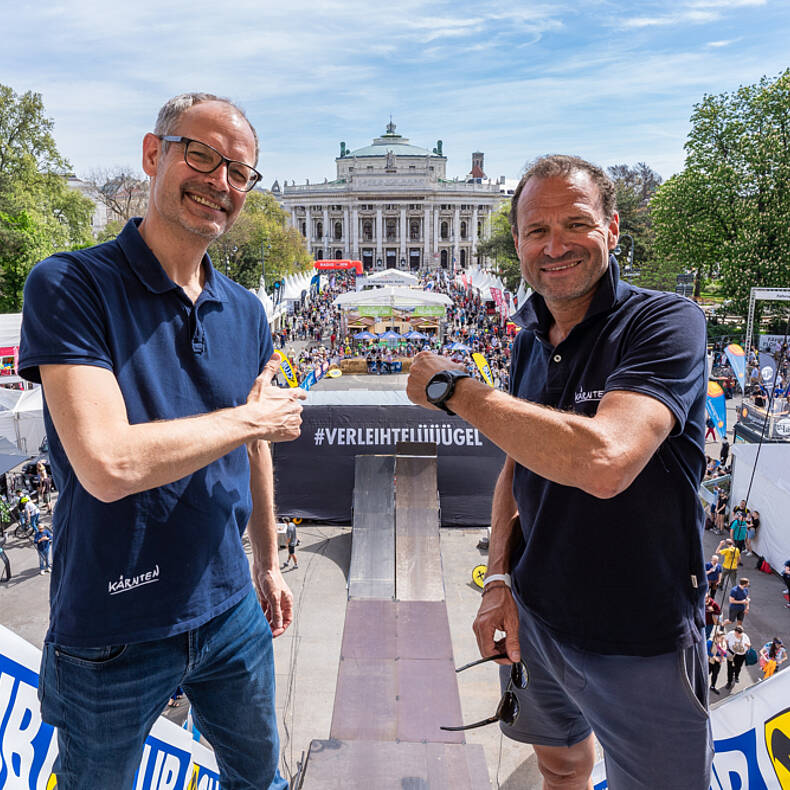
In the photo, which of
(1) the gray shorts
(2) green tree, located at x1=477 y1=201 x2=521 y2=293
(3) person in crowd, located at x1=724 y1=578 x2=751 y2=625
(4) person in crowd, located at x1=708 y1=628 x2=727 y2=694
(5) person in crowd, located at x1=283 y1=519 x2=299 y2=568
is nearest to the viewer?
(1) the gray shorts

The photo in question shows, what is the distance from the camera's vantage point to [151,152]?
79.8 inches

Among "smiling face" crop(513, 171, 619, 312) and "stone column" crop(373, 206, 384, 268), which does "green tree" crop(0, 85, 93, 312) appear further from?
"stone column" crop(373, 206, 384, 268)

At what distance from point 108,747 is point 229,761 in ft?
1.78

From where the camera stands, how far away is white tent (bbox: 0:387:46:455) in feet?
46.0

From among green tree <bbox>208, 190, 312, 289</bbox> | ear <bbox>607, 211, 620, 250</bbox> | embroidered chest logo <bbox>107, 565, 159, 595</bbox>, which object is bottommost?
embroidered chest logo <bbox>107, 565, 159, 595</bbox>

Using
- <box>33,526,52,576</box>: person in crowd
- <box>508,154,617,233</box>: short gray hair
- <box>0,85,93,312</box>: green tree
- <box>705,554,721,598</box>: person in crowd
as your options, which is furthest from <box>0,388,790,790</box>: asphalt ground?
<box>0,85,93,312</box>: green tree

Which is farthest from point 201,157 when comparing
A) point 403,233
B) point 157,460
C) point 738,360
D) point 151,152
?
point 403,233

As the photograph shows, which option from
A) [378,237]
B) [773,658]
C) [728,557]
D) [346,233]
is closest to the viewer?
[773,658]

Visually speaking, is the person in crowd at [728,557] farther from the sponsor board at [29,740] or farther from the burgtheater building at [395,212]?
the burgtheater building at [395,212]

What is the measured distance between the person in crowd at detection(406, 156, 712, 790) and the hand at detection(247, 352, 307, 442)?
410 millimetres

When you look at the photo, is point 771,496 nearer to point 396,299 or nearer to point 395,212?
point 396,299

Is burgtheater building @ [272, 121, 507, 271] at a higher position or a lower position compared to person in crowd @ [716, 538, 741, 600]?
higher

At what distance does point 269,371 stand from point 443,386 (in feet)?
2.02

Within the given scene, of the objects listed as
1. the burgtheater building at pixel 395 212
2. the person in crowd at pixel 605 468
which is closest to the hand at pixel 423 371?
the person in crowd at pixel 605 468
